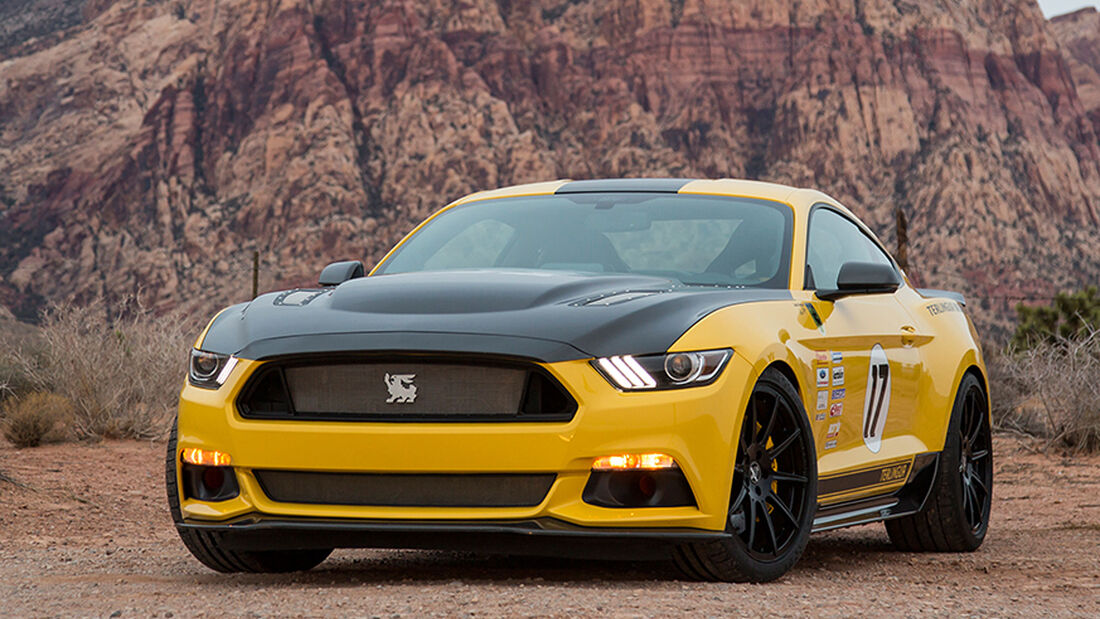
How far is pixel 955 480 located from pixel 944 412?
37 cm

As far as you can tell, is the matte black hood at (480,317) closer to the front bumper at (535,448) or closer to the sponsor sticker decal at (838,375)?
the front bumper at (535,448)

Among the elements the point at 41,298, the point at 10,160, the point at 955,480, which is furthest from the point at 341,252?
the point at 955,480

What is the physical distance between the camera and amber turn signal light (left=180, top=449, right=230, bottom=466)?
496cm

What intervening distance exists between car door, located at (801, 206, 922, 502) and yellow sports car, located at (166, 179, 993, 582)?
3cm

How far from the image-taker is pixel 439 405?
4.70 m

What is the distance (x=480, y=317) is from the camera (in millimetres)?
4812

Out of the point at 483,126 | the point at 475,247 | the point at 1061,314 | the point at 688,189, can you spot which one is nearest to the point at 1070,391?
the point at 688,189

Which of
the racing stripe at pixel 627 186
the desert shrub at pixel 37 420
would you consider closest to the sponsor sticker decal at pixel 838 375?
the racing stripe at pixel 627 186

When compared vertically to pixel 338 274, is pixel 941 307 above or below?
below

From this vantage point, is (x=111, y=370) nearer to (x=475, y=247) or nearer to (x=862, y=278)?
(x=475, y=247)

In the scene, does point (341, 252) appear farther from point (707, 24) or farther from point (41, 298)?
point (707, 24)

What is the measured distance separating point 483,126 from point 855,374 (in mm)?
71992

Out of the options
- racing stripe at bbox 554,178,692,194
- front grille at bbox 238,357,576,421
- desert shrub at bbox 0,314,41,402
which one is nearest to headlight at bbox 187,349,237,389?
front grille at bbox 238,357,576,421

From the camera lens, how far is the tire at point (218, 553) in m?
5.30
